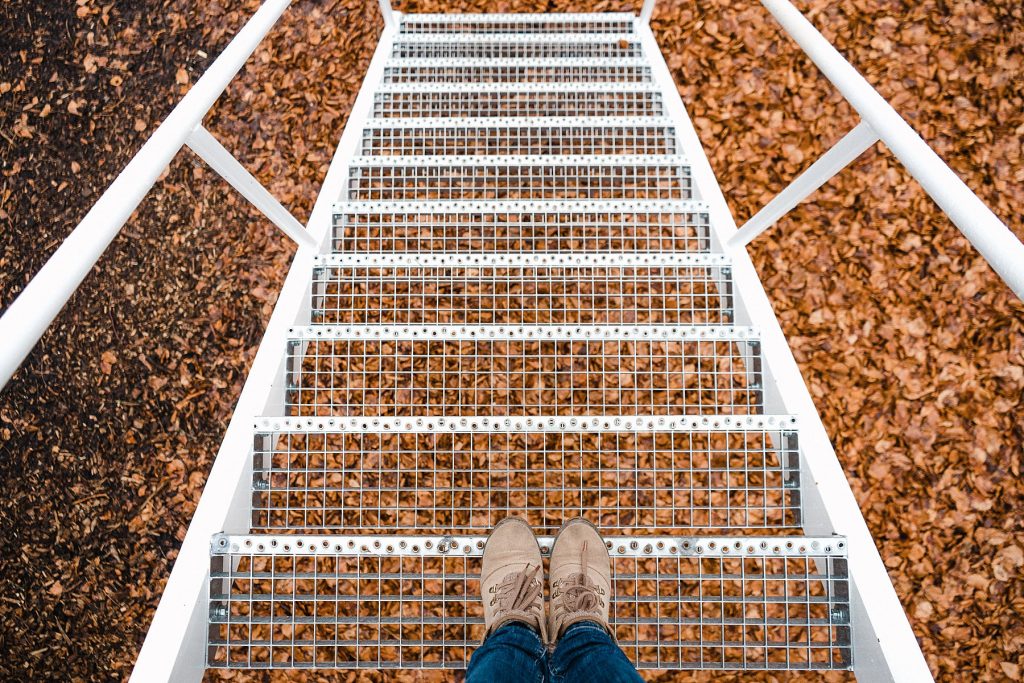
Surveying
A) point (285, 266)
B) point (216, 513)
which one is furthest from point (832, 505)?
point (285, 266)

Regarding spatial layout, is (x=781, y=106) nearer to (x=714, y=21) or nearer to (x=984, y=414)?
(x=714, y=21)

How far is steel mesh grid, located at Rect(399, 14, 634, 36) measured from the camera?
262cm

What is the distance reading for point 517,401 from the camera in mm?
2107

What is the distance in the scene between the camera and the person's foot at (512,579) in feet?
4.28

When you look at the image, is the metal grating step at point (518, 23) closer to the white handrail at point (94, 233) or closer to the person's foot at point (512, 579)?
the white handrail at point (94, 233)

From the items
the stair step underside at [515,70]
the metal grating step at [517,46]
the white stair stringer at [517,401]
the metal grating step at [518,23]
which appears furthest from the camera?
the metal grating step at [518,23]

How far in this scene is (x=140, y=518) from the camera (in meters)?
2.21

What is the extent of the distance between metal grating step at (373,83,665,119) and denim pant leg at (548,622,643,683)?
171 centimetres

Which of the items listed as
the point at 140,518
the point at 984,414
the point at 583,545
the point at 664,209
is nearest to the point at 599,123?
the point at 664,209

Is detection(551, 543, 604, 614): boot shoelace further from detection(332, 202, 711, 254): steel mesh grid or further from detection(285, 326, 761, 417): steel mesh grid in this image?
detection(332, 202, 711, 254): steel mesh grid

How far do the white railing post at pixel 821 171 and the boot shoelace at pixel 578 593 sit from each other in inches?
33.8

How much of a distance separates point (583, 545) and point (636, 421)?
0.32m

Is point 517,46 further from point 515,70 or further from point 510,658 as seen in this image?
point 510,658

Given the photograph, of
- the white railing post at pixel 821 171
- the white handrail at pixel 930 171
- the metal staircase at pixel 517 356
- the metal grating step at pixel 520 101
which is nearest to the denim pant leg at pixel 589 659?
the metal staircase at pixel 517 356
